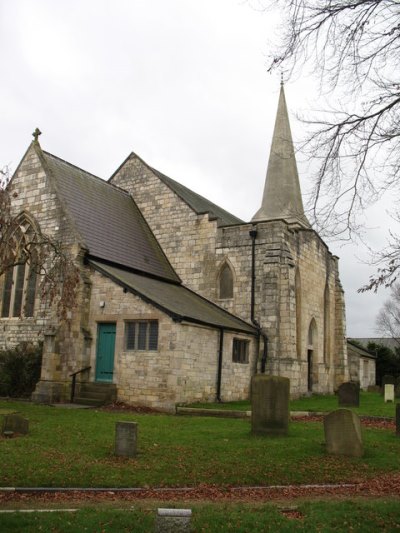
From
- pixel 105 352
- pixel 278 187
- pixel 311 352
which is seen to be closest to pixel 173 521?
pixel 105 352

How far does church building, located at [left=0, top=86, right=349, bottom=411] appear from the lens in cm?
1925

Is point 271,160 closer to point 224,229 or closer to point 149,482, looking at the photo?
point 224,229

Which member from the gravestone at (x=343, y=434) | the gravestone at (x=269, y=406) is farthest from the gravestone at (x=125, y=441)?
the gravestone at (x=343, y=434)

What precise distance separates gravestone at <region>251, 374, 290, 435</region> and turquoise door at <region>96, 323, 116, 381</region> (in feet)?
27.3

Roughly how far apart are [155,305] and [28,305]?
696 centimetres

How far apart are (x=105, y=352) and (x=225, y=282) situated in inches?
304

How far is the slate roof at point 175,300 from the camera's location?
754 inches

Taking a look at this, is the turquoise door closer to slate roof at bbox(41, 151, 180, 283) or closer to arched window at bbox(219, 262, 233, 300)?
slate roof at bbox(41, 151, 180, 283)

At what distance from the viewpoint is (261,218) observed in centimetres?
2986

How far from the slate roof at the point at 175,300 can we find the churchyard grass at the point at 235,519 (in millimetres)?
11133

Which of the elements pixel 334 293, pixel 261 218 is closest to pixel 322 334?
pixel 334 293

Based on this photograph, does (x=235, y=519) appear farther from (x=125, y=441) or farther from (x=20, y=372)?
(x=20, y=372)

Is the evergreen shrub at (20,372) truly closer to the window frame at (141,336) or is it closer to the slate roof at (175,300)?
the window frame at (141,336)

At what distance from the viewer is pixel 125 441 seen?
33.8 ft
